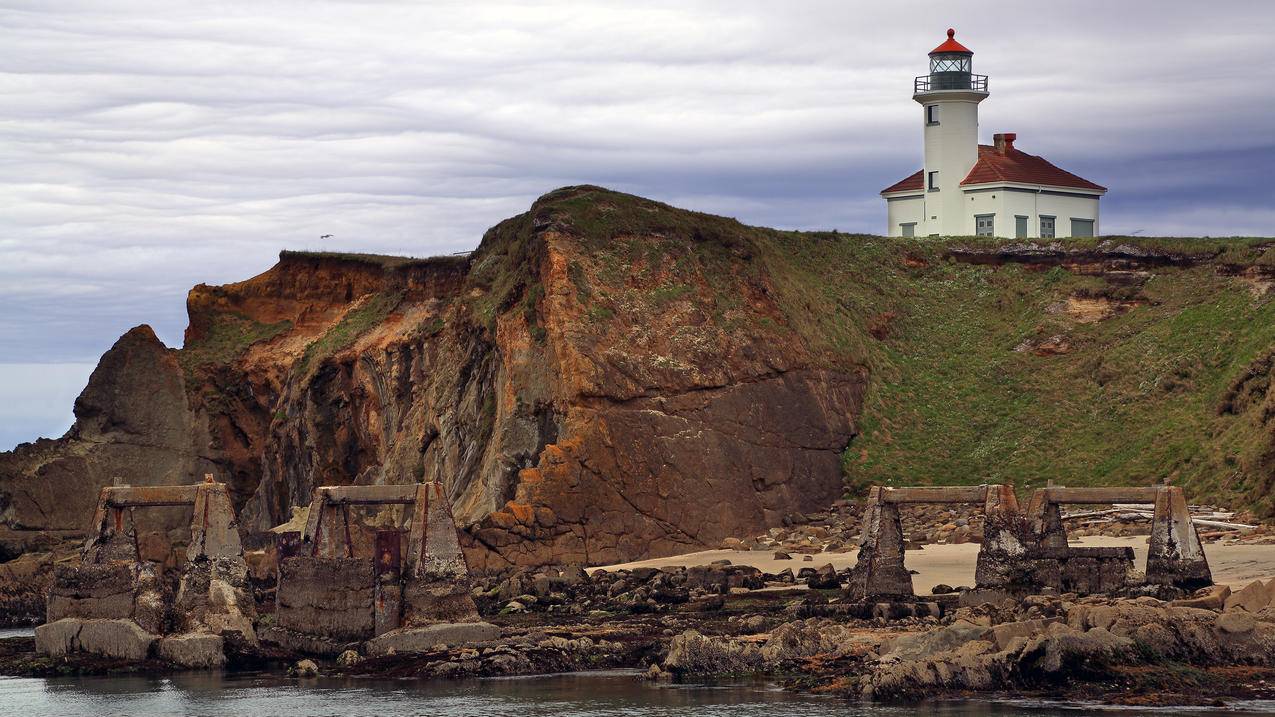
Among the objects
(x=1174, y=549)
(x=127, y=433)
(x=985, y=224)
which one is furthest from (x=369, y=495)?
(x=985, y=224)

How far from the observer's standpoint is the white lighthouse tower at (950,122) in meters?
76.1

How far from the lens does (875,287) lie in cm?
7088

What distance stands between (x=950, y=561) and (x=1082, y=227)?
36.3 metres

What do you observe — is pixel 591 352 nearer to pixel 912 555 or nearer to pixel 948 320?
pixel 912 555

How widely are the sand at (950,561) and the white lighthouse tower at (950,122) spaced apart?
2983 centimetres

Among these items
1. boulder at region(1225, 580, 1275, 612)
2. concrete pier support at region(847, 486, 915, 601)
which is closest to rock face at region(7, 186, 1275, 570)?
concrete pier support at region(847, 486, 915, 601)

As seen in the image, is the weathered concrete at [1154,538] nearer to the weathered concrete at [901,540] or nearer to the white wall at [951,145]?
the weathered concrete at [901,540]

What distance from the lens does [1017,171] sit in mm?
76438

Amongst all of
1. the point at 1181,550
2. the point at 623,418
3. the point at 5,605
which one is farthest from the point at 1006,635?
the point at 5,605

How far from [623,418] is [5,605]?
21307mm

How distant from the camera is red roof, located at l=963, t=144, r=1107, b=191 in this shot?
75.9 m

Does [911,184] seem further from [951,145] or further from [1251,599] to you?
[1251,599]

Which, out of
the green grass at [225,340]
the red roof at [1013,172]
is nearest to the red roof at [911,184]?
the red roof at [1013,172]

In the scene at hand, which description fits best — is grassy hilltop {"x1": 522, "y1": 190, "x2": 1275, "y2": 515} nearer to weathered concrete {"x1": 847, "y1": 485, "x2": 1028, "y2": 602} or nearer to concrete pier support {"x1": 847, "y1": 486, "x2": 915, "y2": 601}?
weathered concrete {"x1": 847, "y1": 485, "x2": 1028, "y2": 602}
